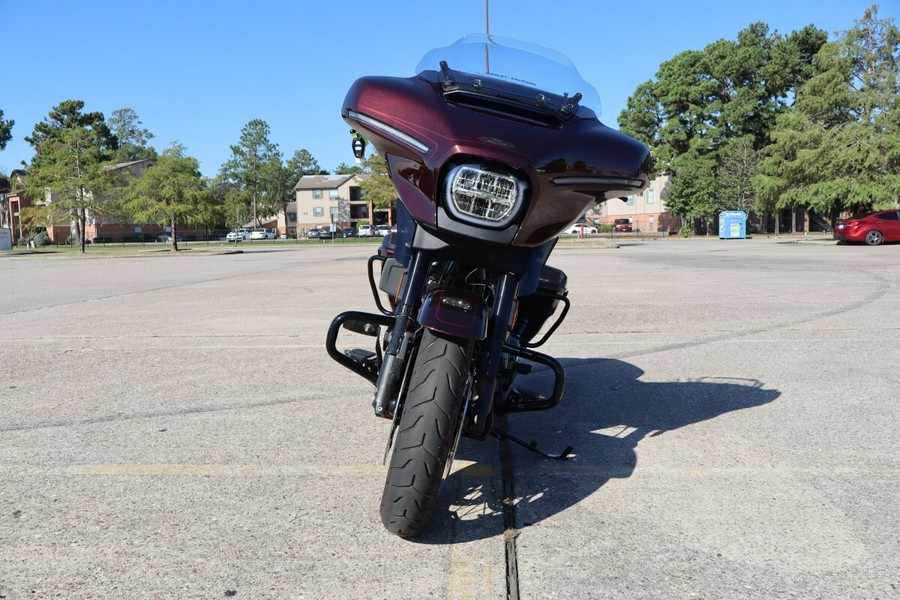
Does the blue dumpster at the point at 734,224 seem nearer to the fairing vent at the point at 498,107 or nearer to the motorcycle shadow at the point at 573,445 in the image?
the motorcycle shadow at the point at 573,445

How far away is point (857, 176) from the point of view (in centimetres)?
3428

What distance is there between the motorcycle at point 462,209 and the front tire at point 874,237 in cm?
3077

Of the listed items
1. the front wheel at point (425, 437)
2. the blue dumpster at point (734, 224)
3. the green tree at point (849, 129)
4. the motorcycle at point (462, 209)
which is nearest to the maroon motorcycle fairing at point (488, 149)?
the motorcycle at point (462, 209)

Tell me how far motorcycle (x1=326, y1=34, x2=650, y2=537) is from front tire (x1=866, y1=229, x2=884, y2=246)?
30.8 metres

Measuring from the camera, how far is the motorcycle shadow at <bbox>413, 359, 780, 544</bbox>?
286 centimetres

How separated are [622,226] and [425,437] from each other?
7517cm

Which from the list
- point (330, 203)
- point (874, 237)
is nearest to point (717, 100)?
point (874, 237)

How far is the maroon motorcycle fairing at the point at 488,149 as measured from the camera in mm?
2629

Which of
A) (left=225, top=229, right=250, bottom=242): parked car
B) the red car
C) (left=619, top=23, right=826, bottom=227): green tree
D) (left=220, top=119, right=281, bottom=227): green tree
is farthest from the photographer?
(left=220, top=119, right=281, bottom=227): green tree

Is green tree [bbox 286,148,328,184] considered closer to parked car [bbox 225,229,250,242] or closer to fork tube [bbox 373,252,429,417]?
parked car [bbox 225,229,250,242]

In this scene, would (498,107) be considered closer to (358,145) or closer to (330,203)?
(358,145)

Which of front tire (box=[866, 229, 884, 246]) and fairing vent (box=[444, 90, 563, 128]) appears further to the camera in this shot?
front tire (box=[866, 229, 884, 246])

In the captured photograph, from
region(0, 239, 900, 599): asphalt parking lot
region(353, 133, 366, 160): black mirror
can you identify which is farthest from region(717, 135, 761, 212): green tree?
region(353, 133, 366, 160): black mirror

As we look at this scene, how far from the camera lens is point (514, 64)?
319 cm
